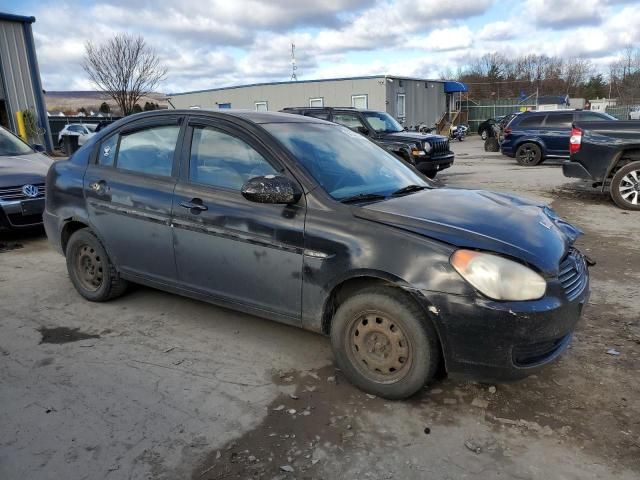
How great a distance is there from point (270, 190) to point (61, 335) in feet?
7.20

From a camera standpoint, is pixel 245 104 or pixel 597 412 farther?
pixel 245 104

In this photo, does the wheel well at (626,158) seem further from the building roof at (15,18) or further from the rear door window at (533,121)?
the building roof at (15,18)

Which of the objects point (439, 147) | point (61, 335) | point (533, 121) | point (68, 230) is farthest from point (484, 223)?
point (533, 121)

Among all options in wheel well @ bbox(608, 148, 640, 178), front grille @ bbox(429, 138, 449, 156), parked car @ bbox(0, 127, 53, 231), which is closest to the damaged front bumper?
parked car @ bbox(0, 127, 53, 231)

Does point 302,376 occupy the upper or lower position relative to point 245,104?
lower

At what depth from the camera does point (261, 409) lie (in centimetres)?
300

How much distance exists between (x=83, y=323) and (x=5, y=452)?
66.9 inches

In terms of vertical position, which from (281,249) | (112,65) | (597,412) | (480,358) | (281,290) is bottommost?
(597,412)

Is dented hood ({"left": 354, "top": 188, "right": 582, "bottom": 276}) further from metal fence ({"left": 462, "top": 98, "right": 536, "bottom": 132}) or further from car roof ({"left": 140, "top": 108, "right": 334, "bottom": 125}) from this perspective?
metal fence ({"left": 462, "top": 98, "right": 536, "bottom": 132})

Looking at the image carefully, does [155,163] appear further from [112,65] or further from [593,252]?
[112,65]

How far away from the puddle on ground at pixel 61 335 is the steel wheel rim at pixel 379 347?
215 cm

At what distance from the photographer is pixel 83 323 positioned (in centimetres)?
425

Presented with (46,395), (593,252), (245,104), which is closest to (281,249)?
(46,395)

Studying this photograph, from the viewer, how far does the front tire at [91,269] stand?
4.48 metres
